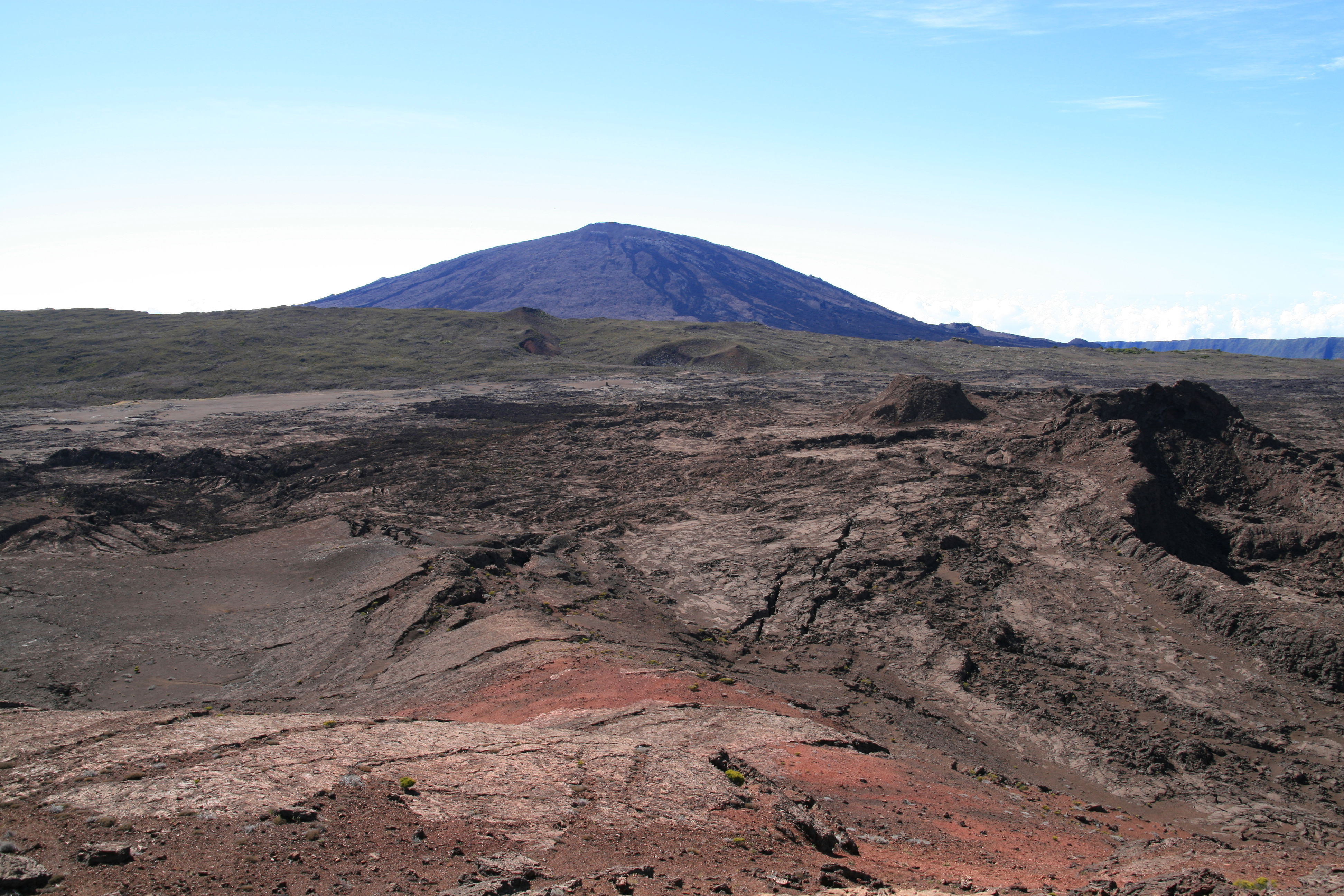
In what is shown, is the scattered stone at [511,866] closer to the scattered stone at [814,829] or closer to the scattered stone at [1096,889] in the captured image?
the scattered stone at [814,829]

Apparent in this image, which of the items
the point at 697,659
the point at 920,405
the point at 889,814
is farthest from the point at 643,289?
the point at 889,814

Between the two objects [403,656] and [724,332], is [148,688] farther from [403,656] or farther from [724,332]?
[724,332]

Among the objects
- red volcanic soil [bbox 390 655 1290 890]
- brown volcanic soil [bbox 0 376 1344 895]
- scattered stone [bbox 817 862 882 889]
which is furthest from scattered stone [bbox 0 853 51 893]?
scattered stone [bbox 817 862 882 889]

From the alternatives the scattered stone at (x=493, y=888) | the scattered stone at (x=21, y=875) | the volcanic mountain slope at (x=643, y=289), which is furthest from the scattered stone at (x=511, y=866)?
the volcanic mountain slope at (x=643, y=289)

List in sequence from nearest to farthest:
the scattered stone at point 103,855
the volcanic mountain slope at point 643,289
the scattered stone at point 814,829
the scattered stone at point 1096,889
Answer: the scattered stone at point 103,855, the scattered stone at point 1096,889, the scattered stone at point 814,829, the volcanic mountain slope at point 643,289

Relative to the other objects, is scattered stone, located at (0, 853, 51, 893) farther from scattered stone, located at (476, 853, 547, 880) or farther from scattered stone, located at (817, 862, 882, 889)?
scattered stone, located at (817, 862, 882, 889)

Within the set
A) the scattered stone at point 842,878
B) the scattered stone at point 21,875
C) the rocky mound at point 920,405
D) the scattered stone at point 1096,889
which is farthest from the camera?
the rocky mound at point 920,405

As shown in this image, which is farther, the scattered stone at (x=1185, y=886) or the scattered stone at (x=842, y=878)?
the scattered stone at (x=842, y=878)
